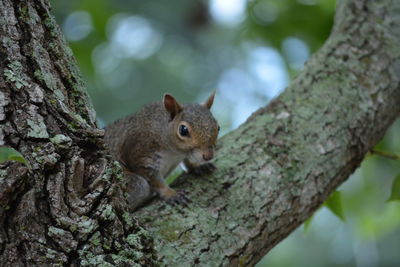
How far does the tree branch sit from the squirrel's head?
0.10 meters

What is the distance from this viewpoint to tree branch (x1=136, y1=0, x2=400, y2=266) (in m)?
1.83

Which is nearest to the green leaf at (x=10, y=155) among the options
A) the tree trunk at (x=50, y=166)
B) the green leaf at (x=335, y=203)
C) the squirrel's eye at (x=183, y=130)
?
the tree trunk at (x=50, y=166)

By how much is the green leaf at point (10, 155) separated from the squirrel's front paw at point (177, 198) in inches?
29.1

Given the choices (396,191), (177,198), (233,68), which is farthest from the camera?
(233,68)

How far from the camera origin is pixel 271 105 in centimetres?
250

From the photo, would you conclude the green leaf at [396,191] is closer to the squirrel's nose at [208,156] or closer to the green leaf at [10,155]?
the squirrel's nose at [208,156]

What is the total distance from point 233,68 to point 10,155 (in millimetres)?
4907

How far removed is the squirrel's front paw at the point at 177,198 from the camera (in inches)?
77.9

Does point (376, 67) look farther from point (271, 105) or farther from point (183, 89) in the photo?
point (183, 89)

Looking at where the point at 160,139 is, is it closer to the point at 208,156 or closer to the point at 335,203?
the point at 208,156

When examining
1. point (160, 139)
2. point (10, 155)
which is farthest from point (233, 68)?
point (10, 155)

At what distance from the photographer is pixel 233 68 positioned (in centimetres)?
613

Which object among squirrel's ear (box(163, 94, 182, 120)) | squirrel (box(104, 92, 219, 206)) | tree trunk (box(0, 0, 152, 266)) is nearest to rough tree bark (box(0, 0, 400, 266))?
tree trunk (box(0, 0, 152, 266))

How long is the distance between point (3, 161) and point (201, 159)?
1163 mm
